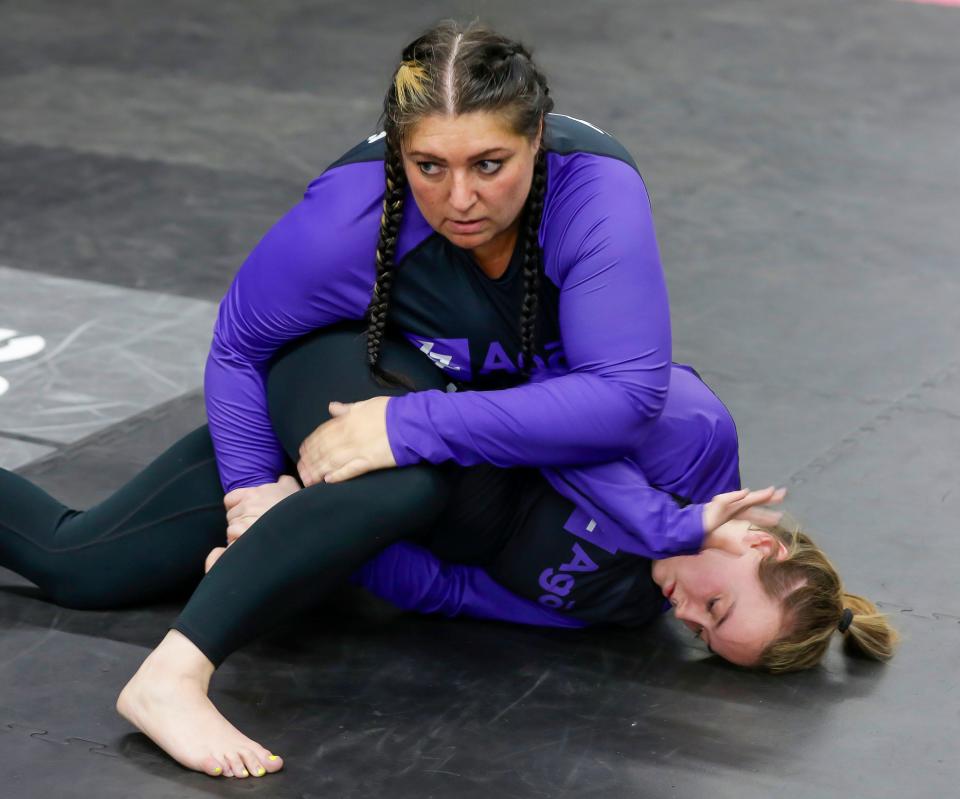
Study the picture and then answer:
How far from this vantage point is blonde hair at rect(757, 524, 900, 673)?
230 centimetres

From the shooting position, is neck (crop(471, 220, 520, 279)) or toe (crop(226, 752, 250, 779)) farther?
neck (crop(471, 220, 520, 279))

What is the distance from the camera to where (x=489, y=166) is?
7.08 ft

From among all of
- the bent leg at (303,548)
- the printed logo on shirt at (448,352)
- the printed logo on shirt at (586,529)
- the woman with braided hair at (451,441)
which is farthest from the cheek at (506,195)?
the printed logo on shirt at (586,529)

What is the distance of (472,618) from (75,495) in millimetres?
815

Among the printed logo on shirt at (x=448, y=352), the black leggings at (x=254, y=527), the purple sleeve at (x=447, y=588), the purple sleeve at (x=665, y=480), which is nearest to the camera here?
the black leggings at (x=254, y=527)

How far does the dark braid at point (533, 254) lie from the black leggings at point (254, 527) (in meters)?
0.18

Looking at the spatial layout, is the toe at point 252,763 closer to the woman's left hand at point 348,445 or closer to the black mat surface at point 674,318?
the black mat surface at point 674,318

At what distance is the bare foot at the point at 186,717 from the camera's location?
208cm

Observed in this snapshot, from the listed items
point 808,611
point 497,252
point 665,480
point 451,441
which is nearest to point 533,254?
point 497,252

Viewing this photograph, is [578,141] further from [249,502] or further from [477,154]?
[249,502]

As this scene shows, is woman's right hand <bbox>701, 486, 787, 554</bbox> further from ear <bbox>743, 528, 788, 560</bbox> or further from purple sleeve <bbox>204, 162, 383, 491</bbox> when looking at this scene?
purple sleeve <bbox>204, 162, 383, 491</bbox>

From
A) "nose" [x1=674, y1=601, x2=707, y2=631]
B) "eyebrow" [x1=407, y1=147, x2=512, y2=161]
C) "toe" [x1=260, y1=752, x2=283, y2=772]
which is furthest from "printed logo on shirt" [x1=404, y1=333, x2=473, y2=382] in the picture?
"toe" [x1=260, y1=752, x2=283, y2=772]

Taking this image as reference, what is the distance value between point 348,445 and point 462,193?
0.38 meters

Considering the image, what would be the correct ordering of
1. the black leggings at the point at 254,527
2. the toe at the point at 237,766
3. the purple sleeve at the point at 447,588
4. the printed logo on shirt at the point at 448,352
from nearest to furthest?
the toe at the point at 237,766
the black leggings at the point at 254,527
the printed logo on shirt at the point at 448,352
the purple sleeve at the point at 447,588
